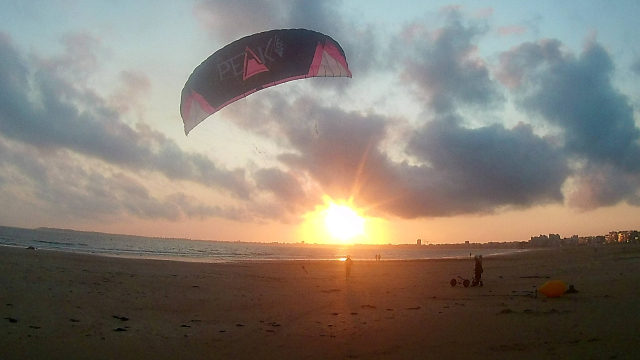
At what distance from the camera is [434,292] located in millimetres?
13711

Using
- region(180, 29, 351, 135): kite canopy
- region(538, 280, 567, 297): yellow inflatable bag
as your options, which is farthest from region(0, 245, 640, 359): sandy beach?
region(180, 29, 351, 135): kite canopy

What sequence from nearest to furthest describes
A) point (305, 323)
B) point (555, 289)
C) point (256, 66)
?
point (305, 323)
point (555, 289)
point (256, 66)

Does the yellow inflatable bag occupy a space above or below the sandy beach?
above

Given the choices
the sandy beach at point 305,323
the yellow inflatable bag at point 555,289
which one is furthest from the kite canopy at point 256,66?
the yellow inflatable bag at point 555,289

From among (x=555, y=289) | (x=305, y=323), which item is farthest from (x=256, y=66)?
(x=555, y=289)

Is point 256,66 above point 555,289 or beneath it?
above

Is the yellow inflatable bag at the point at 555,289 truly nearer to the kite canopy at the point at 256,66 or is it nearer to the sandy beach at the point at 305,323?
the sandy beach at the point at 305,323

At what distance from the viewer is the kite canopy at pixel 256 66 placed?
38.3 feet

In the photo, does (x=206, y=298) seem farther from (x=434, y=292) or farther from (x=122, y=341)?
(x=434, y=292)

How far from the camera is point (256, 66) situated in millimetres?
11898

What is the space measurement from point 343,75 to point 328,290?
8042mm

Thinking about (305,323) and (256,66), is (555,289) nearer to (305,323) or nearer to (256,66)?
(305,323)

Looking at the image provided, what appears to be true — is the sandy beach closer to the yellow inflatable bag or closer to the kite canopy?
the yellow inflatable bag

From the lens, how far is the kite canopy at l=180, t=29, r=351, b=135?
1168 centimetres
